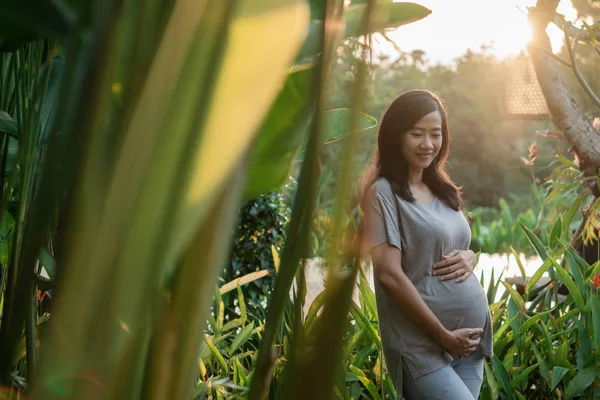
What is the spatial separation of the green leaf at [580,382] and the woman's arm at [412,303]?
59cm

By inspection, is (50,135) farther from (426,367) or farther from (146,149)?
(426,367)

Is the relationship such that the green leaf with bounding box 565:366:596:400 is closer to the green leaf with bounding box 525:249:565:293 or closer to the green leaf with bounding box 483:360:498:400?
the green leaf with bounding box 483:360:498:400

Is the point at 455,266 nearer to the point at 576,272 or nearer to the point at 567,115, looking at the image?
the point at 576,272

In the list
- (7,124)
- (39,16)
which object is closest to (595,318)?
(7,124)

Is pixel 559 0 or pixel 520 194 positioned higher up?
pixel 520 194

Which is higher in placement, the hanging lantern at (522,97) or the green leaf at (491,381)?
the hanging lantern at (522,97)

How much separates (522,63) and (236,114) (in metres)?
4.73

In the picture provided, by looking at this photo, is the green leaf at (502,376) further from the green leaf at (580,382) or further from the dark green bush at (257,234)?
the dark green bush at (257,234)

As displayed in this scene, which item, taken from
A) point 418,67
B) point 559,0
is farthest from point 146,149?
point 418,67

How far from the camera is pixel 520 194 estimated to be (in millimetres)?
17375

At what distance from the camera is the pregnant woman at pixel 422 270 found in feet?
5.12

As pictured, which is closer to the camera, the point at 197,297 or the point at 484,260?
the point at 197,297

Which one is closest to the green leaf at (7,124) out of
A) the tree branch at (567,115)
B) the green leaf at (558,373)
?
the green leaf at (558,373)

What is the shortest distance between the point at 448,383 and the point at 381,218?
0.40 m
